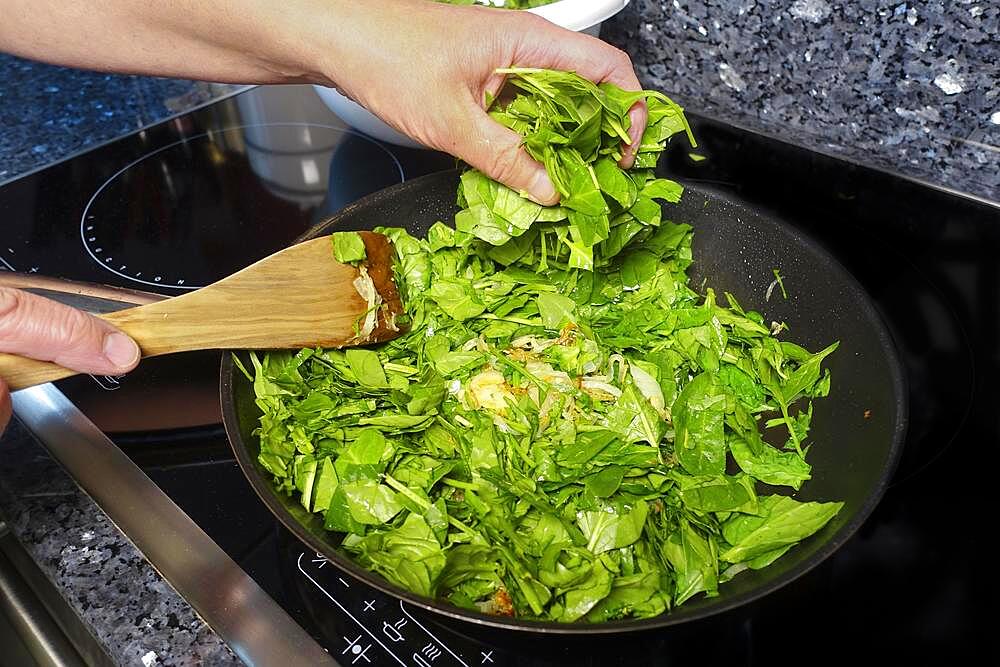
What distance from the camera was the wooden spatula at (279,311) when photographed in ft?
3.56

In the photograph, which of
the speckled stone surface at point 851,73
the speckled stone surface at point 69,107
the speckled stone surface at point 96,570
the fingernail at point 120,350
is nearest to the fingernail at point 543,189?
the fingernail at point 120,350

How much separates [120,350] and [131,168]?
92 cm

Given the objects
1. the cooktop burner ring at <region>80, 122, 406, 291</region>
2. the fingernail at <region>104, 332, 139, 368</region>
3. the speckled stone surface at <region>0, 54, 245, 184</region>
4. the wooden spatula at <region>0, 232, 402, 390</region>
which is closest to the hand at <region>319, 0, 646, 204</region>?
the wooden spatula at <region>0, 232, 402, 390</region>

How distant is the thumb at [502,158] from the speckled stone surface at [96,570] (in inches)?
26.7

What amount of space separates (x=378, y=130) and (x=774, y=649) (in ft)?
4.13

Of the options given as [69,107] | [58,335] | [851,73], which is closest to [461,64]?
[58,335]

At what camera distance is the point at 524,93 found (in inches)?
43.7

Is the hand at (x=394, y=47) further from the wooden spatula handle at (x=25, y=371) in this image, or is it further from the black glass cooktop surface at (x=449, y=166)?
the wooden spatula handle at (x=25, y=371)

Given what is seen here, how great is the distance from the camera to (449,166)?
1.74 metres

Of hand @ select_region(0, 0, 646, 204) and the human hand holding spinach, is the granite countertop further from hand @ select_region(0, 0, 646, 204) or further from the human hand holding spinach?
hand @ select_region(0, 0, 646, 204)

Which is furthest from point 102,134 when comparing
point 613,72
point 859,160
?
point 859,160

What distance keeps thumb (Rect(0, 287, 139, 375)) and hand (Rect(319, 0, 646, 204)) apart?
1.58 ft

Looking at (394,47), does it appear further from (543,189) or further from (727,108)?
(727,108)

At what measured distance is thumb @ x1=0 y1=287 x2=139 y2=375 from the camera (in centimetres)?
92
